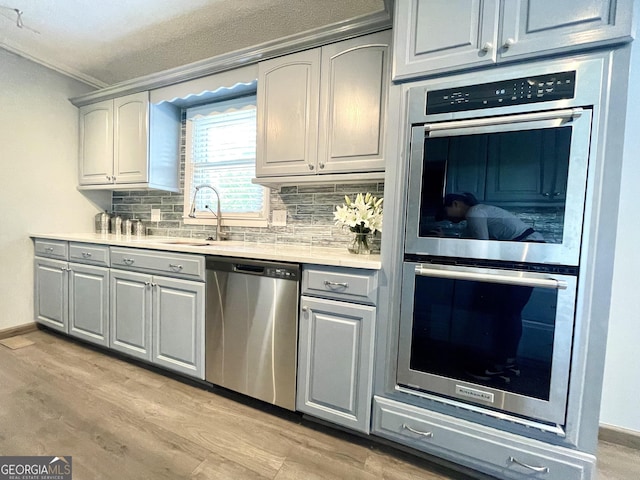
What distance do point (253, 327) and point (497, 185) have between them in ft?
4.74

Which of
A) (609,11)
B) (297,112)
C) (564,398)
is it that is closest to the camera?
(609,11)

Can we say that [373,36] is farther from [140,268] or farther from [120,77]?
[120,77]

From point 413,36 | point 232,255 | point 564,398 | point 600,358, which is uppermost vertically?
point 413,36

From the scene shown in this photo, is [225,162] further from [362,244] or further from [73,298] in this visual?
[73,298]

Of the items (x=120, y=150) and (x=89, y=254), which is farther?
(x=120, y=150)

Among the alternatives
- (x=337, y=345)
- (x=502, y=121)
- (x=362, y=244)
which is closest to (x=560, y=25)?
(x=502, y=121)

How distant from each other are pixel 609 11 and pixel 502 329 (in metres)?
1.25

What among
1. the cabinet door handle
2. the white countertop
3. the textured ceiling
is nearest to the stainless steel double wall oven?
the cabinet door handle

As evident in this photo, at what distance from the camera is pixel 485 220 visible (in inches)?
48.1

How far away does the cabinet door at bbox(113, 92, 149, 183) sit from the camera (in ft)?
8.26

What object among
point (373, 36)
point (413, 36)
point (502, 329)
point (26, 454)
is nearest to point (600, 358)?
point (502, 329)

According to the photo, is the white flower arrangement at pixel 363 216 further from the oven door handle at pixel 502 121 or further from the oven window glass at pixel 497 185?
the oven door handle at pixel 502 121

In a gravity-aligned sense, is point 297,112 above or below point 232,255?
above

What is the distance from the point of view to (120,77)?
294cm
